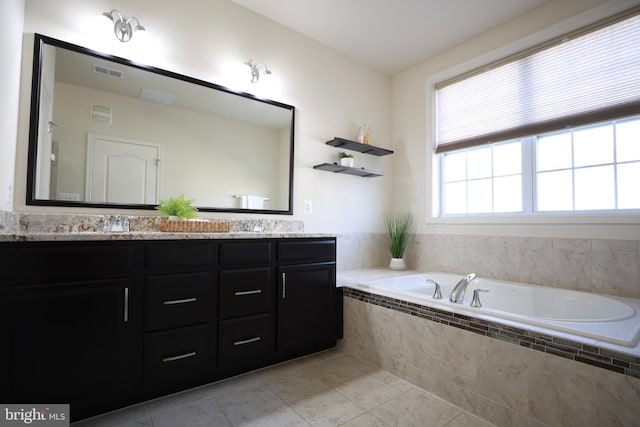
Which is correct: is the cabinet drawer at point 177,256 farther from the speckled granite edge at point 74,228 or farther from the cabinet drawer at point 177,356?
the cabinet drawer at point 177,356

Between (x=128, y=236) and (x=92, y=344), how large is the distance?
1.65 feet

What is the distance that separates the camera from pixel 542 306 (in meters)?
2.18

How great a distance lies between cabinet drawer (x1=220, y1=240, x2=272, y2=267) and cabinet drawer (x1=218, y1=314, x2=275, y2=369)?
336mm

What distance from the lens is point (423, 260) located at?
10.1 ft

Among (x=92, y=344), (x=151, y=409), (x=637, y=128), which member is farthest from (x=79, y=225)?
(x=637, y=128)

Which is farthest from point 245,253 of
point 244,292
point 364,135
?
point 364,135

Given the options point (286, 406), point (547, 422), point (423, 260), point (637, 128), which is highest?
point (637, 128)

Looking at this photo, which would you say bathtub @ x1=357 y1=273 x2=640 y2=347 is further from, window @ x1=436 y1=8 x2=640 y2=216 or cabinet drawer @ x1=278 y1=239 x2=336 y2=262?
window @ x1=436 y1=8 x2=640 y2=216

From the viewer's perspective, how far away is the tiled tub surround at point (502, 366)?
1.19 m

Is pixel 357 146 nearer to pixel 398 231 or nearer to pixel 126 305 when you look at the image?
pixel 398 231

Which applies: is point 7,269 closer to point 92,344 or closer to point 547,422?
point 92,344

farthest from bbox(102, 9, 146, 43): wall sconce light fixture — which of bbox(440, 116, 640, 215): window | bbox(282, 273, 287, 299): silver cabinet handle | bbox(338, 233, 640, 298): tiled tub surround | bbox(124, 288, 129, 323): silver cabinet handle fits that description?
bbox(440, 116, 640, 215): window

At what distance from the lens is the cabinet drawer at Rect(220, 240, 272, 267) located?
1.79 metres

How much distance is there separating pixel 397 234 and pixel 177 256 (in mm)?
2217
